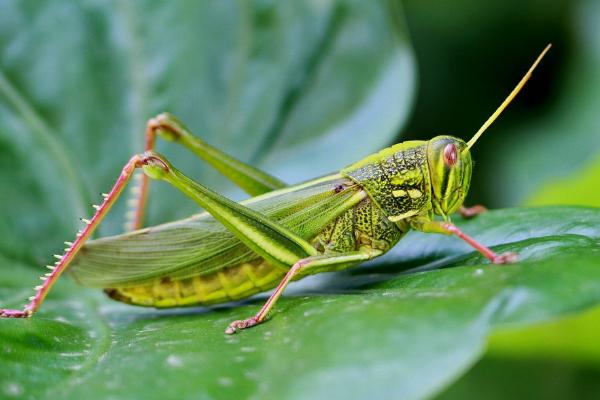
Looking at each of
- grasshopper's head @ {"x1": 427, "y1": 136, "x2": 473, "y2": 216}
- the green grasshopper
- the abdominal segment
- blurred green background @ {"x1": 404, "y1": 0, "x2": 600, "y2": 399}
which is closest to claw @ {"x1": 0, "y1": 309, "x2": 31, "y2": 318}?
the green grasshopper

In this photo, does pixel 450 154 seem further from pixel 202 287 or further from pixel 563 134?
pixel 563 134

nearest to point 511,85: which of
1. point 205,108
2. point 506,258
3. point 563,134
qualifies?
point 563,134

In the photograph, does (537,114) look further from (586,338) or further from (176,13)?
(176,13)

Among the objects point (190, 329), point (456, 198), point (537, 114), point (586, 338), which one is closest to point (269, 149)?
point (456, 198)

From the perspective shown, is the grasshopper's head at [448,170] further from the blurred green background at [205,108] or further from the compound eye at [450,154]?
the blurred green background at [205,108]

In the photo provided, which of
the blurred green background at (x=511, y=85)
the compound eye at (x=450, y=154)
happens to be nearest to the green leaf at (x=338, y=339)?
the compound eye at (x=450, y=154)

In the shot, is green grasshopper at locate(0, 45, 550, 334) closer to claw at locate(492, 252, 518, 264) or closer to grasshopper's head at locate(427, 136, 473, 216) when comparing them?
grasshopper's head at locate(427, 136, 473, 216)
